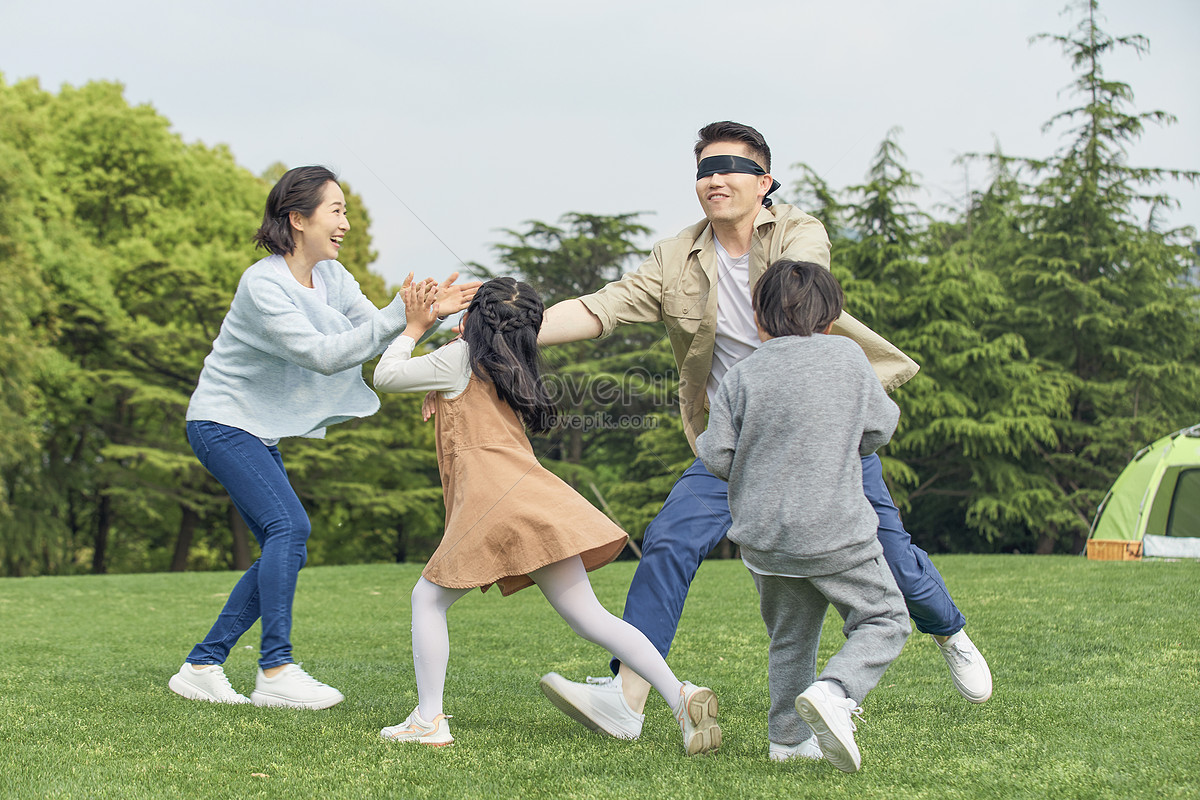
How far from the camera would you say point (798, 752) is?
2703 millimetres

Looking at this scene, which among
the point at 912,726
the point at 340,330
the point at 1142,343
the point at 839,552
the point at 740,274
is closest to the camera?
the point at 839,552

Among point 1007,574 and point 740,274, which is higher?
point 740,274

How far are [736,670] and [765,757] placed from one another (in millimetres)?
1536

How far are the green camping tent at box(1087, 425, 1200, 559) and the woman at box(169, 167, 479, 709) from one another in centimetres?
1034

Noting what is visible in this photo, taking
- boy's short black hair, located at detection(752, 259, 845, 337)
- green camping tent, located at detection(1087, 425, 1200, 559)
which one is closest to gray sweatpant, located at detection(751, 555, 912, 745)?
boy's short black hair, located at detection(752, 259, 845, 337)

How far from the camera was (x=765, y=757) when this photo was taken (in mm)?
2770

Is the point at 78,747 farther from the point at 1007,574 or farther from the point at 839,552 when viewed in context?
the point at 1007,574

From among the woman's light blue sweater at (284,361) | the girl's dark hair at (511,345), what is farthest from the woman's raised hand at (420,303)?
the woman's light blue sweater at (284,361)

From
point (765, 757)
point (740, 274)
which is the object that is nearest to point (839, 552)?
point (765, 757)

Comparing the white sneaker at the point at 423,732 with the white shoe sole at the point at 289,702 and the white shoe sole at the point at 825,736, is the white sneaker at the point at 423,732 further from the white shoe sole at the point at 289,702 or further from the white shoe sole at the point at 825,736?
the white shoe sole at the point at 825,736

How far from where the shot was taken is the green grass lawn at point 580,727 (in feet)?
8.08

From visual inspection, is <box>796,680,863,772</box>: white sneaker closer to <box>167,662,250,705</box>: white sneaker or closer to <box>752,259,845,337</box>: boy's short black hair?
<box>752,259,845,337</box>: boy's short black hair

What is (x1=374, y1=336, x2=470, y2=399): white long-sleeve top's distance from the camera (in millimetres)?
2904

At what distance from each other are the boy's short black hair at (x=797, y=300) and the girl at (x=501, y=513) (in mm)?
760
